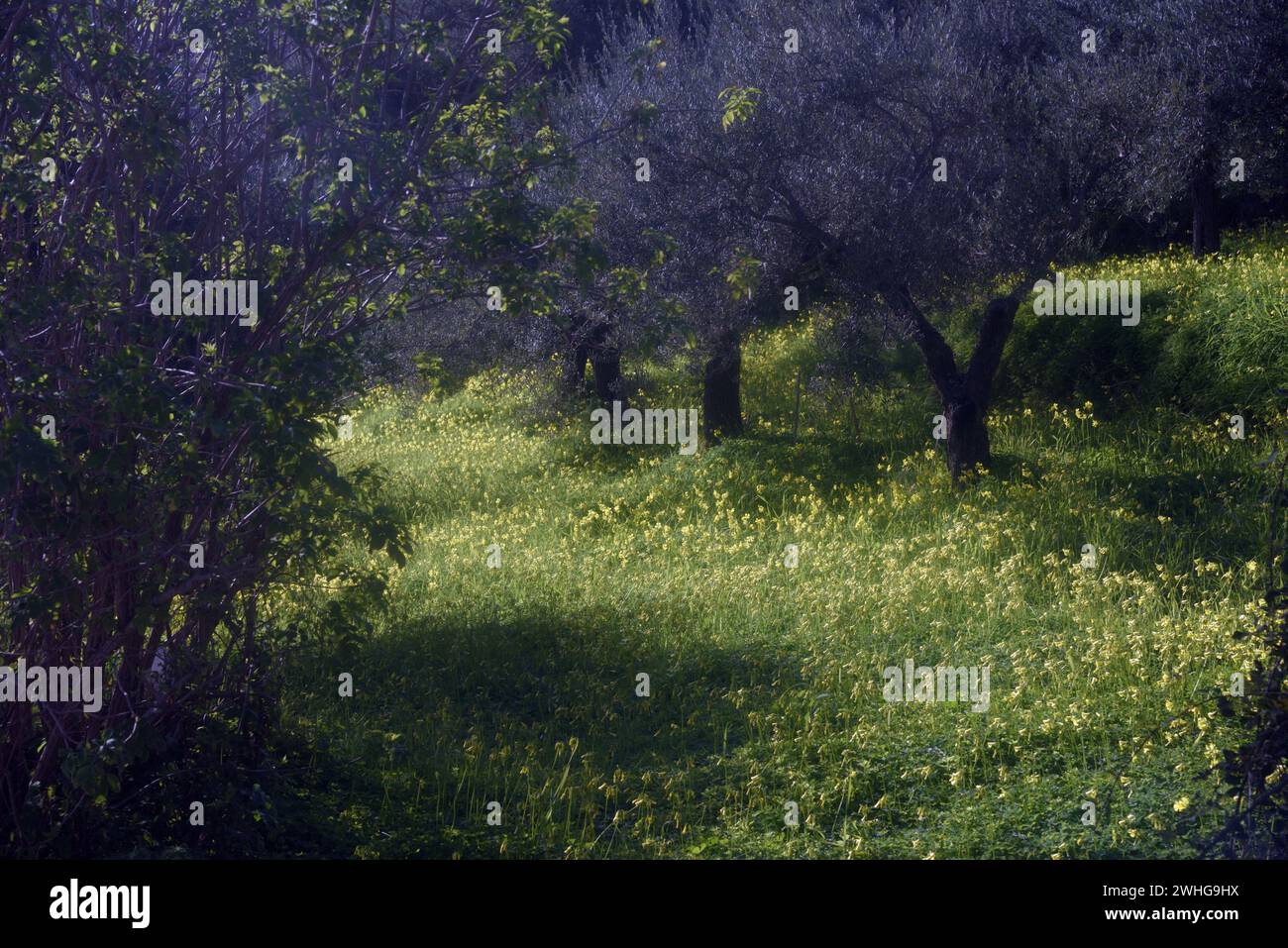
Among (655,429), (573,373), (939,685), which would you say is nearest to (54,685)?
(939,685)

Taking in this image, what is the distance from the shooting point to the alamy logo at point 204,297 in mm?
5094

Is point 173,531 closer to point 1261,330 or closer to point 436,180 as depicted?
point 436,180

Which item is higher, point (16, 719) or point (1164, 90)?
point (1164, 90)

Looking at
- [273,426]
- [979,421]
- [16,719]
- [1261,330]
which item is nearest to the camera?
[273,426]

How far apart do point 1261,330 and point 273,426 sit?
38.8 feet

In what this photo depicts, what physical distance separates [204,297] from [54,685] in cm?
185

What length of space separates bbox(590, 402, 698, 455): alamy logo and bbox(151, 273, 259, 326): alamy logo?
9.51 meters

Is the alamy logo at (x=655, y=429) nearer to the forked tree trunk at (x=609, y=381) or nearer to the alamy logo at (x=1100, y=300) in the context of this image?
the forked tree trunk at (x=609, y=381)

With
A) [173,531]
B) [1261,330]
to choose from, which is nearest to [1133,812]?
[173,531]

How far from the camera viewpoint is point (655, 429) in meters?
15.4

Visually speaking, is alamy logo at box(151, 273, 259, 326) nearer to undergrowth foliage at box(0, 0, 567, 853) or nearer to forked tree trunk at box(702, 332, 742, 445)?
undergrowth foliage at box(0, 0, 567, 853)

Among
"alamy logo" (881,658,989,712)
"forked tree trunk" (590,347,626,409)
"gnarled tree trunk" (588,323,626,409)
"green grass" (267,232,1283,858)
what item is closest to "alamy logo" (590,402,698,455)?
"gnarled tree trunk" (588,323,626,409)

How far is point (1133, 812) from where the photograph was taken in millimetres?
5406

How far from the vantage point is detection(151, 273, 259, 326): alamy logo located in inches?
201
